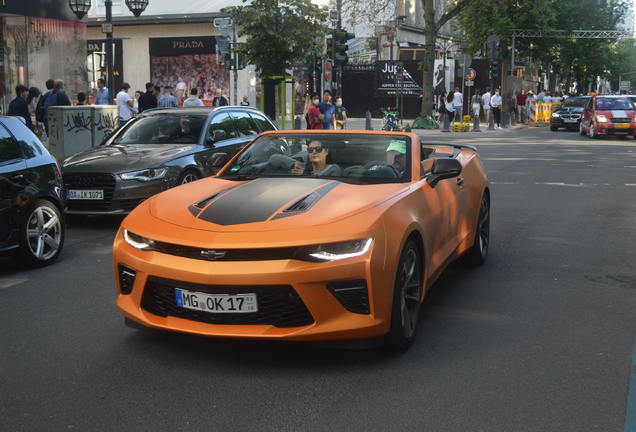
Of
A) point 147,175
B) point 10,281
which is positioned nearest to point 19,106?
point 147,175

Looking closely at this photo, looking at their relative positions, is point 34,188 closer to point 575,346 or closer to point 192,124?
point 192,124

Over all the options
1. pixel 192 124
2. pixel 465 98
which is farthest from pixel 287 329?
pixel 465 98

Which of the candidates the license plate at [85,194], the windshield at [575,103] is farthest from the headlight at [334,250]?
the windshield at [575,103]

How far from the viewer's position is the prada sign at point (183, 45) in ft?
125

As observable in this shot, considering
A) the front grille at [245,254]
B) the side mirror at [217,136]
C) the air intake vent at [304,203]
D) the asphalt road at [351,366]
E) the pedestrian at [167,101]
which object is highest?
Answer: the pedestrian at [167,101]

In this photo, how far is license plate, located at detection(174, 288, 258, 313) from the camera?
404 cm

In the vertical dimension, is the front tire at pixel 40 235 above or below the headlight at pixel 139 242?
below

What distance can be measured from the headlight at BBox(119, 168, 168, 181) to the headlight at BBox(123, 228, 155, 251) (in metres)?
4.83

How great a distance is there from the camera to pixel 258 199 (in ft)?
15.4

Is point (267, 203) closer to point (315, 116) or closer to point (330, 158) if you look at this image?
point (330, 158)

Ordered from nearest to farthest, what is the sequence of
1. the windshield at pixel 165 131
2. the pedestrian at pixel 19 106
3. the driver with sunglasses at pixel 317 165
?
the driver with sunglasses at pixel 317 165 → the windshield at pixel 165 131 → the pedestrian at pixel 19 106

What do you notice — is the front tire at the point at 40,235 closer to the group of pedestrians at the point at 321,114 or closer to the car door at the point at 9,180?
the car door at the point at 9,180

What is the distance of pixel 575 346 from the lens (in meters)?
4.74

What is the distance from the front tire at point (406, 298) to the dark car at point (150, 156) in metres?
4.24
